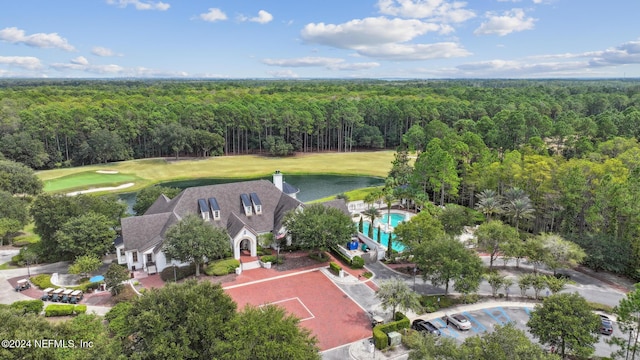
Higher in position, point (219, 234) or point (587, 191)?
point (587, 191)

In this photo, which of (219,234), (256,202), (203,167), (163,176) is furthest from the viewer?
(203,167)

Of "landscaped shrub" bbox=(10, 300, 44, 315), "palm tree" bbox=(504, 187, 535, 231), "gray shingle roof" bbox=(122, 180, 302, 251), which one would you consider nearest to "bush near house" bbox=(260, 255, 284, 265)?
"gray shingle roof" bbox=(122, 180, 302, 251)

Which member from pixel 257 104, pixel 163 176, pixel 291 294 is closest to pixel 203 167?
pixel 163 176

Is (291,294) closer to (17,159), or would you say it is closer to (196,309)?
(196,309)

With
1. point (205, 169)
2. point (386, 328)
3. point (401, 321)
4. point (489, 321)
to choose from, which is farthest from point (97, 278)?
point (205, 169)

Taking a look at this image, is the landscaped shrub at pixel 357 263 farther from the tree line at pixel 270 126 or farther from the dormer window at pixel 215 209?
the tree line at pixel 270 126

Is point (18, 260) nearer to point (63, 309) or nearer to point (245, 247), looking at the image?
point (63, 309)
